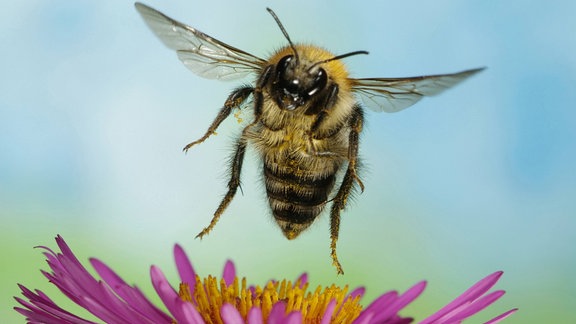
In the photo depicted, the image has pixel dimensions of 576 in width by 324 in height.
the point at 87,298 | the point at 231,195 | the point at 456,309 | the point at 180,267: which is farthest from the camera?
the point at 180,267

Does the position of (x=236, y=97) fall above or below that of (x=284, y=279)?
above

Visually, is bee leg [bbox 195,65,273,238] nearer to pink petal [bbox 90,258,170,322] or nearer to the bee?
the bee

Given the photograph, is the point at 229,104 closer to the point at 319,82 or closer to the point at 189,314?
the point at 319,82

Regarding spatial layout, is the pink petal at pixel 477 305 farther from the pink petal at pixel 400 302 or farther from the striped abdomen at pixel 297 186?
the striped abdomen at pixel 297 186

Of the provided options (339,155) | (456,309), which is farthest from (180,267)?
(456,309)

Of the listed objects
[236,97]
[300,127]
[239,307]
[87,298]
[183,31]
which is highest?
[183,31]

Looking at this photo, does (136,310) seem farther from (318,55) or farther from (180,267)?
(318,55)
